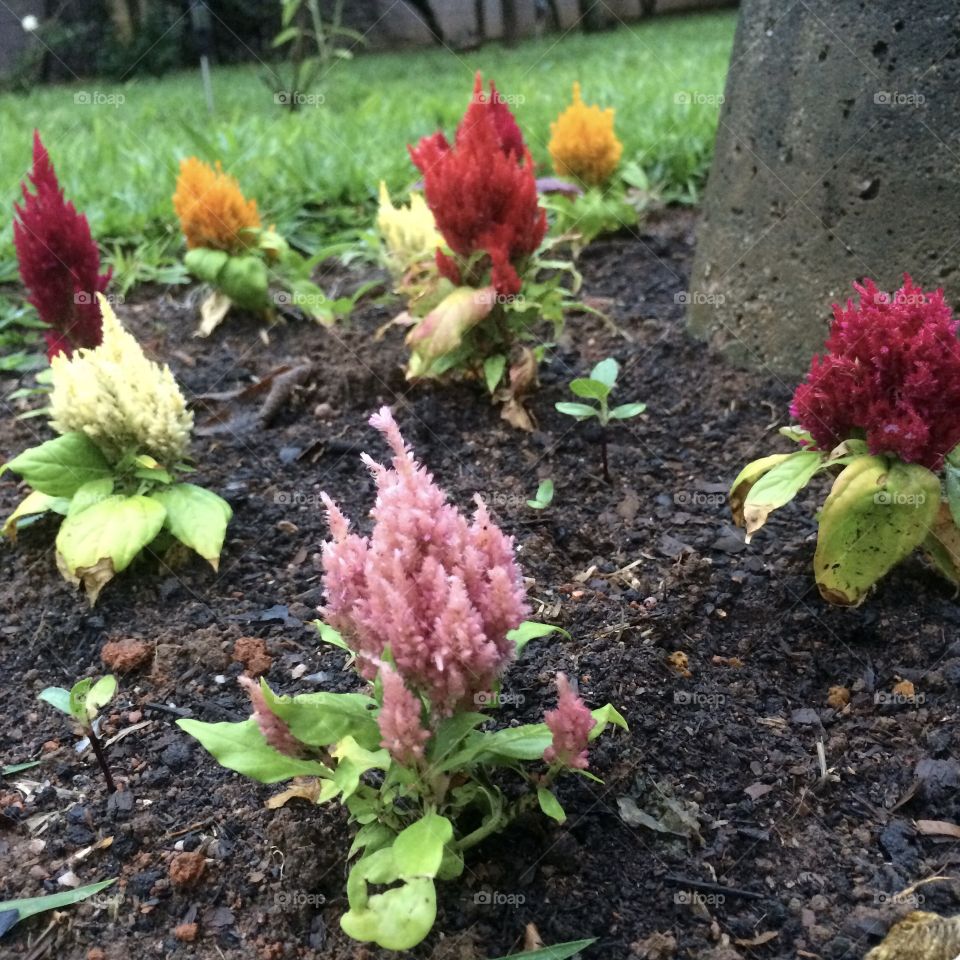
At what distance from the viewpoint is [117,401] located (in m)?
2.77

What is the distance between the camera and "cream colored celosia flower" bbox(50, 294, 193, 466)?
108 inches

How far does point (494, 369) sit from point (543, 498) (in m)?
0.64

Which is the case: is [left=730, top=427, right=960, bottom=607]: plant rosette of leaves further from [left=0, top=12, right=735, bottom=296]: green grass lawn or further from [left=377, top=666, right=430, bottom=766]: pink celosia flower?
[left=0, top=12, right=735, bottom=296]: green grass lawn

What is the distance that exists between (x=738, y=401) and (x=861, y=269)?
23.7 inches

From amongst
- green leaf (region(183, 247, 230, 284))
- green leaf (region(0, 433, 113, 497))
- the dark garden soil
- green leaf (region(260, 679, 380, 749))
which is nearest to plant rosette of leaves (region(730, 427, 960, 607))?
the dark garden soil

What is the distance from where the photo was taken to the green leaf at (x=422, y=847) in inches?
58.1

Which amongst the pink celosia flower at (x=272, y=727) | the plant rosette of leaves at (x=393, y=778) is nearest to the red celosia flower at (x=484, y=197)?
the plant rosette of leaves at (x=393, y=778)

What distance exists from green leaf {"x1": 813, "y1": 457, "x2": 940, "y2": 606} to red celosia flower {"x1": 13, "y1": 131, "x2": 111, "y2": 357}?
8.10ft

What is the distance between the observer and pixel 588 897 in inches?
70.6

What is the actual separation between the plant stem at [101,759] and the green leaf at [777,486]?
151 centimetres

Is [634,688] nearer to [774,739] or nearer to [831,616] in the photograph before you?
[774,739]

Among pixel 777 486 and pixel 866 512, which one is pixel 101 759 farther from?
pixel 866 512

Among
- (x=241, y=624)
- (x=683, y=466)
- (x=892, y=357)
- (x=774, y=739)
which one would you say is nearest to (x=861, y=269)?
(x=683, y=466)

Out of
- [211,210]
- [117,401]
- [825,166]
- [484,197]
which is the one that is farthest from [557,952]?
[211,210]
